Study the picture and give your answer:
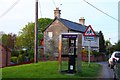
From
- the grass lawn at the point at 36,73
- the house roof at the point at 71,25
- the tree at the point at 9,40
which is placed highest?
the house roof at the point at 71,25

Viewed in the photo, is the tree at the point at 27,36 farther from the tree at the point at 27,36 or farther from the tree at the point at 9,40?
the tree at the point at 9,40

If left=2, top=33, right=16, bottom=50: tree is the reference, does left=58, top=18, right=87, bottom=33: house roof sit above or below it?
above

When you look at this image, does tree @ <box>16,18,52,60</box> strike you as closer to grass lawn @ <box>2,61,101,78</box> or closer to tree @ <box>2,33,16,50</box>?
tree @ <box>2,33,16,50</box>

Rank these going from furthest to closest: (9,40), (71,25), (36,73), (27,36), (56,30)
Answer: (9,40)
(27,36)
(71,25)
(56,30)
(36,73)

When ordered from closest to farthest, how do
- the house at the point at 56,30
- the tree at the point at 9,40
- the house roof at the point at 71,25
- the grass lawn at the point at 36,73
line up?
the grass lawn at the point at 36,73, the house at the point at 56,30, the house roof at the point at 71,25, the tree at the point at 9,40

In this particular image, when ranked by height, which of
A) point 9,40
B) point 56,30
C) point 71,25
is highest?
point 71,25

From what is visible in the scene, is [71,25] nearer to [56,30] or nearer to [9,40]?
[56,30]

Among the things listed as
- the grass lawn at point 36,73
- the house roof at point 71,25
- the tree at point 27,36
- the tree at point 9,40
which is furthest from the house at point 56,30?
the grass lawn at point 36,73

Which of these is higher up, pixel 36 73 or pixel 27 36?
pixel 27 36

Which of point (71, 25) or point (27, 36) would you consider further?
point (27, 36)

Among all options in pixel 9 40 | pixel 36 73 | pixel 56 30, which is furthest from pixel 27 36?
pixel 36 73

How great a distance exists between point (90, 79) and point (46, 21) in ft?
269

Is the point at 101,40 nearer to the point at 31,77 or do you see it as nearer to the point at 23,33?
the point at 23,33

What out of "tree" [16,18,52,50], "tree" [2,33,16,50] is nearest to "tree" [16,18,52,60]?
"tree" [16,18,52,50]
